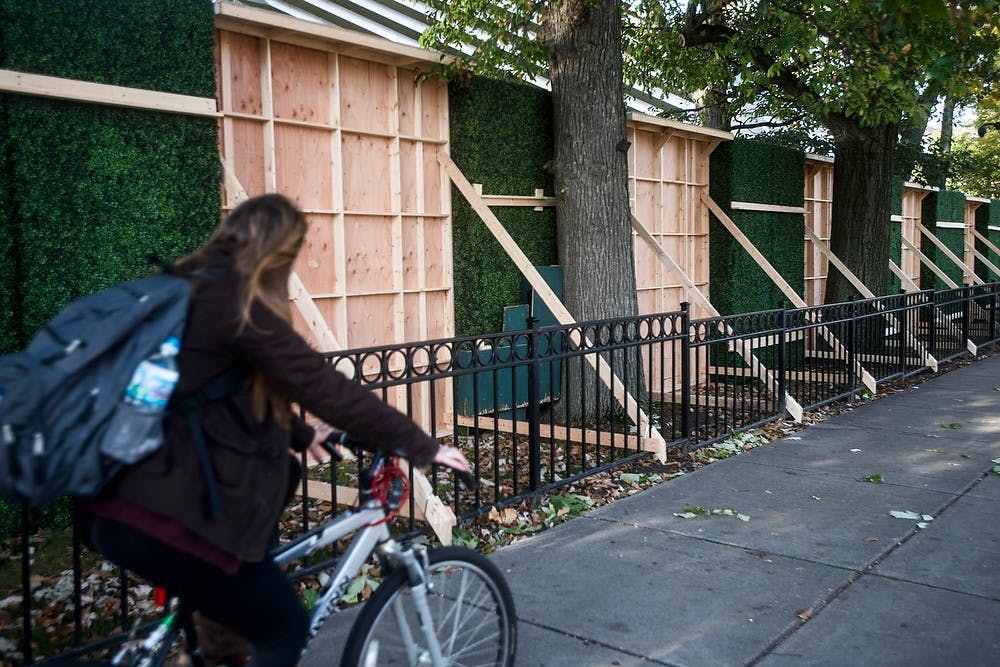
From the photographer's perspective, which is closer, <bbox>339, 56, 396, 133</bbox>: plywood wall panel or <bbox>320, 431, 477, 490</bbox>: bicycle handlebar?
<bbox>320, 431, 477, 490</bbox>: bicycle handlebar

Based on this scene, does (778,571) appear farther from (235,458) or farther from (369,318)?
(369,318)

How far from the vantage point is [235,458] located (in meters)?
2.36

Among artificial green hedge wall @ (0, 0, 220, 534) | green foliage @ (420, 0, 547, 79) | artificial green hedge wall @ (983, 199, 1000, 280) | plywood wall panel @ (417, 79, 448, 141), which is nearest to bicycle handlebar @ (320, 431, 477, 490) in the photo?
artificial green hedge wall @ (0, 0, 220, 534)

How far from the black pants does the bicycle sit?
0.14 meters

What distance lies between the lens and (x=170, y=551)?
7.57 feet

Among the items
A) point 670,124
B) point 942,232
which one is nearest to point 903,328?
point 670,124

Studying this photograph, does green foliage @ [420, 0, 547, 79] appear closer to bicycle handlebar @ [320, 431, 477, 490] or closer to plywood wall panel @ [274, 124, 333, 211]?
plywood wall panel @ [274, 124, 333, 211]

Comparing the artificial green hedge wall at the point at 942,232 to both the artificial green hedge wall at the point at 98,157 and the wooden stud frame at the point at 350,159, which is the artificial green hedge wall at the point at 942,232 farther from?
the artificial green hedge wall at the point at 98,157

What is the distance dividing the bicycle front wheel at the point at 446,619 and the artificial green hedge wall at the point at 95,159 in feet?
12.1

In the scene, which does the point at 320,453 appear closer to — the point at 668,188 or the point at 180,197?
the point at 180,197

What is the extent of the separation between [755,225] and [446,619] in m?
11.2

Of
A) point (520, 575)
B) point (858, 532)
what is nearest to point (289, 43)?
point (520, 575)

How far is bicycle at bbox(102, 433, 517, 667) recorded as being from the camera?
2674 mm

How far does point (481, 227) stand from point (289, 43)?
2.70 metres
